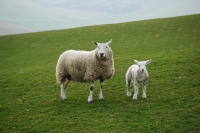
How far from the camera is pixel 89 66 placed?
11.6m

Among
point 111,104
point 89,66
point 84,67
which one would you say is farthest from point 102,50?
point 111,104

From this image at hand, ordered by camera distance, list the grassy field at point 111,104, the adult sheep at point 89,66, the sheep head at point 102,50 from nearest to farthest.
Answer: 1. the grassy field at point 111,104
2. the sheep head at point 102,50
3. the adult sheep at point 89,66

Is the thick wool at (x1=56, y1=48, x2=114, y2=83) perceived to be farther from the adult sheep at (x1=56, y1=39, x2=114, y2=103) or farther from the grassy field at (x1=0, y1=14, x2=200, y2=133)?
the grassy field at (x1=0, y1=14, x2=200, y2=133)

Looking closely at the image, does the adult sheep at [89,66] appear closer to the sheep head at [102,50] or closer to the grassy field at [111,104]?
the sheep head at [102,50]

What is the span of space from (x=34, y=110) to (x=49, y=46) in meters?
30.6

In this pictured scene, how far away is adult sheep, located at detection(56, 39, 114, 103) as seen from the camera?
11438 mm

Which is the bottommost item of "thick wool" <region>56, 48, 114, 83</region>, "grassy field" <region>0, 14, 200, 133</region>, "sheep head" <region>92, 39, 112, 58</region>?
"grassy field" <region>0, 14, 200, 133</region>

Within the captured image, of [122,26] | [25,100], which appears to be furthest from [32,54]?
[25,100]

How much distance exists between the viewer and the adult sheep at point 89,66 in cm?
1144

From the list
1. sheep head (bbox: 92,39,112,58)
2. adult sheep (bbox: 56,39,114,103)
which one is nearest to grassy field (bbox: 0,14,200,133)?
adult sheep (bbox: 56,39,114,103)

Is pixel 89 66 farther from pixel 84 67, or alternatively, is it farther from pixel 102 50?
pixel 102 50

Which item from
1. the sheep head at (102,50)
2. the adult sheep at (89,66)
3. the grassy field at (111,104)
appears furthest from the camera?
the adult sheep at (89,66)

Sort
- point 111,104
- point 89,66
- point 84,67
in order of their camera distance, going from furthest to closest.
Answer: point 84,67 < point 89,66 < point 111,104

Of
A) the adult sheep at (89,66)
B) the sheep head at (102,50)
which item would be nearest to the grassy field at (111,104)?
the adult sheep at (89,66)
